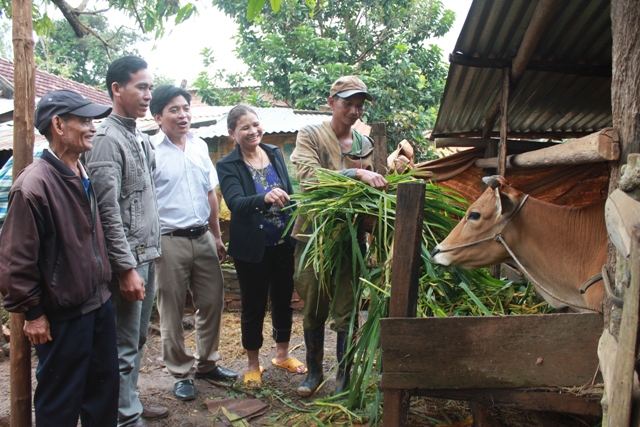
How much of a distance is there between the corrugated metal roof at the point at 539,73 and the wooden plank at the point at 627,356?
2294mm

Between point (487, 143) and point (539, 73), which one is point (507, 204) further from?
point (487, 143)

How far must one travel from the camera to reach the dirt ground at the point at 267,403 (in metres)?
2.94

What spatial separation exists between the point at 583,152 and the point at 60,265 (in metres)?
2.46

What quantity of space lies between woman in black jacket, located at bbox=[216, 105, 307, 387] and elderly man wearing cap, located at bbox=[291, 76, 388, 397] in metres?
0.26

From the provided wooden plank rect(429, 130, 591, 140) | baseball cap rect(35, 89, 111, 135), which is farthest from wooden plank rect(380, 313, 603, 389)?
wooden plank rect(429, 130, 591, 140)

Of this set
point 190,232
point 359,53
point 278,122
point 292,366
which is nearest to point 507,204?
point 190,232

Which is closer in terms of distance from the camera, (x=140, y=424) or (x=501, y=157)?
(x=140, y=424)

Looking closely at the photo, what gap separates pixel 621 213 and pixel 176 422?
3.11 meters

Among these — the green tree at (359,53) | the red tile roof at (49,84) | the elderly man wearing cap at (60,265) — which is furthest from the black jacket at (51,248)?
the red tile roof at (49,84)

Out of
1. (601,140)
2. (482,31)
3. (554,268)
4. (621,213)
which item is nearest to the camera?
(621,213)

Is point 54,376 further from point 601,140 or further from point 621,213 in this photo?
point 601,140

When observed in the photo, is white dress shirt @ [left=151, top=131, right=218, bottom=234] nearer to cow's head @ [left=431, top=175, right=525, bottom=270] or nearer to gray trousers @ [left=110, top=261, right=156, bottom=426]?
gray trousers @ [left=110, top=261, right=156, bottom=426]

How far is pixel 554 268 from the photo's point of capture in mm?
2816

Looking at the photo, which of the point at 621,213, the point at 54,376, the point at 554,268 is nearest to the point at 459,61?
the point at 554,268
